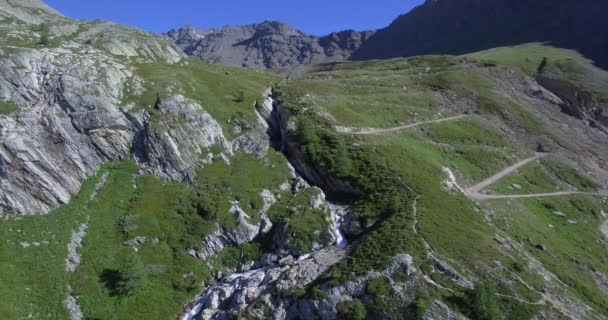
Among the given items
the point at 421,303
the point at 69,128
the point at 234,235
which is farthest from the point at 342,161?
the point at 69,128

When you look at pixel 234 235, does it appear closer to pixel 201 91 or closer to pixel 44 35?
pixel 201 91

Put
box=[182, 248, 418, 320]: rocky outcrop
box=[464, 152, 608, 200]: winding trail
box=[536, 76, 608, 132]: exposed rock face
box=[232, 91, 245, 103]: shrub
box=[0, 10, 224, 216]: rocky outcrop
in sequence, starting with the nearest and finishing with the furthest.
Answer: box=[182, 248, 418, 320]: rocky outcrop → box=[0, 10, 224, 216]: rocky outcrop → box=[464, 152, 608, 200]: winding trail → box=[232, 91, 245, 103]: shrub → box=[536, 76, 608, 132]: exposed rock face

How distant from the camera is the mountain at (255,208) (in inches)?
1446

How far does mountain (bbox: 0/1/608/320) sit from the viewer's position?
36.7 m

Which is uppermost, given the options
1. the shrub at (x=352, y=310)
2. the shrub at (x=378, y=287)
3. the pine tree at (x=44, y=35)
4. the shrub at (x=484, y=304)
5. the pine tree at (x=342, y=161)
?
the pine tree at (x=44, y=35)

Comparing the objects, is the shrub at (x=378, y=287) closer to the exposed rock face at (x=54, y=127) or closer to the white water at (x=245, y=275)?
the white water at (x=245, y=275)

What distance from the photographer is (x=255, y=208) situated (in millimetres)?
49125

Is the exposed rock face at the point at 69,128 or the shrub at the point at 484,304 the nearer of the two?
the shrub at the point at 484,304

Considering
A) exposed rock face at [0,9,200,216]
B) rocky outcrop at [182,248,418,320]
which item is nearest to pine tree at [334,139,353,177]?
rocky outcrop at [182,248,418,320]

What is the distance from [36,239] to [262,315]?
956 inches

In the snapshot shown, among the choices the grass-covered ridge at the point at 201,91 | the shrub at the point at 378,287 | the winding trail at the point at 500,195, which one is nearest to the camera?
the shrub at the point at 378,287

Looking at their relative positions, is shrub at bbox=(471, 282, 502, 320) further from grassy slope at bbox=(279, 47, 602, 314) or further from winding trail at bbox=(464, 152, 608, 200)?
winding trail at bbox=(464, 152, 608, 200)

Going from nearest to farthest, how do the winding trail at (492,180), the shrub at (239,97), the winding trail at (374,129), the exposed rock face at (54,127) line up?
the exposed rock face at (54,127), the winding trail at (492,180), the shrub at (239,97), the winding trail at (374,129)

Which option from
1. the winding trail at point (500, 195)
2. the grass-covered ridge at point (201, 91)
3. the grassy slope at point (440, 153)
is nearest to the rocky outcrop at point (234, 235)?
the grassy slope at point (440, 153)
